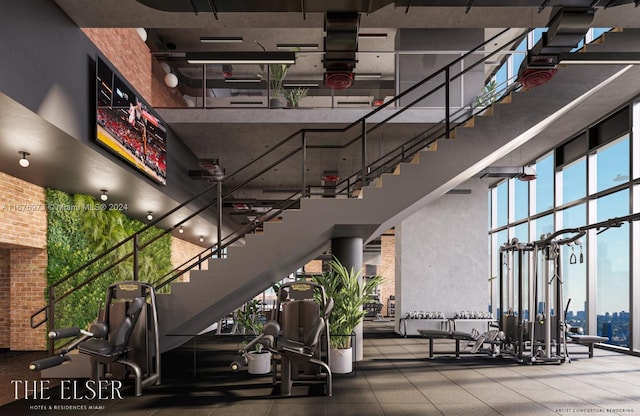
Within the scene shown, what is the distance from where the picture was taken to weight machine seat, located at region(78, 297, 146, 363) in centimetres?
535

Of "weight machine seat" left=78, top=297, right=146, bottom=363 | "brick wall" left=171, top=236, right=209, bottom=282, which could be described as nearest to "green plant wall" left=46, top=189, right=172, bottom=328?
"weight machine seat" left=78, top=297, right=146, bottom=363

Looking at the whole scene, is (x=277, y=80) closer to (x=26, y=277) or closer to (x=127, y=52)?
(x=127, y=52)

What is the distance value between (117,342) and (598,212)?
8705mm

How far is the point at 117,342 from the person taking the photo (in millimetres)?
5578

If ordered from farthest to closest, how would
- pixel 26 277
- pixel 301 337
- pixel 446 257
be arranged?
1. pixel 446 257
2. pixel 26 277
3. pixel 301 337

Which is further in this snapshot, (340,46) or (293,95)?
(293,95)

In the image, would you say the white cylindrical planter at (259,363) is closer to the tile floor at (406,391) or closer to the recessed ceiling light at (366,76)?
the tile floor at (406,391)

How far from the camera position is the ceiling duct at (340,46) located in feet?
14.6

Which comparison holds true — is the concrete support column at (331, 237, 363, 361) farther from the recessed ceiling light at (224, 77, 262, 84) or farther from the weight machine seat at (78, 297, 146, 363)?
the recessed ceiling light at (224, 77, 262, 84)

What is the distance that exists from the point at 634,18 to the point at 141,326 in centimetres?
649

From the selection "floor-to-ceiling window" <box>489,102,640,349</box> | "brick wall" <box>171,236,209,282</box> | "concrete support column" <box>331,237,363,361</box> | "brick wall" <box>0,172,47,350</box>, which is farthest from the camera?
"brick wall" <box>171,236,209,282</box>

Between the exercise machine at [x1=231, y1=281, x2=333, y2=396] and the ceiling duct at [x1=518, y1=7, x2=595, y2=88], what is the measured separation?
10.6 feet

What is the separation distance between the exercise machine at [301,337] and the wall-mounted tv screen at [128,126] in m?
3.00

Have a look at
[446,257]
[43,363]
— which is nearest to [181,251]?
[446,257]
